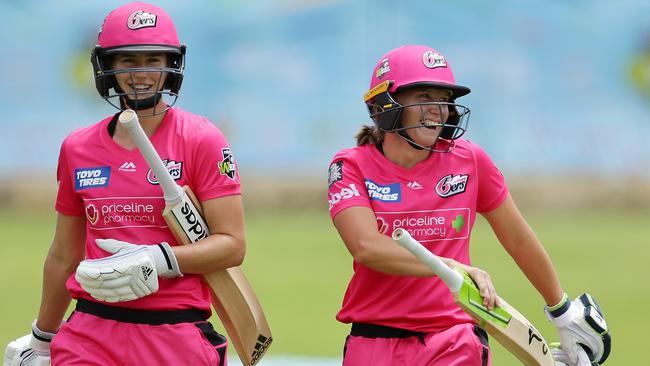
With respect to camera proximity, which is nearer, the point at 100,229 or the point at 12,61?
the point at 100,229

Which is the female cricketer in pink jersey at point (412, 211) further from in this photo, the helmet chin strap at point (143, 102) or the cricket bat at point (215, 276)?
the helmet chin strap at point (143, 102)

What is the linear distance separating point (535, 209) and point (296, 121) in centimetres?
385

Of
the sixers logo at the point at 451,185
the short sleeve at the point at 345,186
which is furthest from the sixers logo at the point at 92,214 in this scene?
the sixers logo at the point at 451,185

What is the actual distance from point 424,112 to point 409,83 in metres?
0.12

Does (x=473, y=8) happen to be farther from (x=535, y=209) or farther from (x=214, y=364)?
(x=214, y=364)

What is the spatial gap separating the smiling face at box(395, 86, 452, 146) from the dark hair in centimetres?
17

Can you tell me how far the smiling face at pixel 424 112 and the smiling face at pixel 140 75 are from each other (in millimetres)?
897

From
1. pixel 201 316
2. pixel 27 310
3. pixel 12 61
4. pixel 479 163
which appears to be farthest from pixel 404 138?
pixel 12 61

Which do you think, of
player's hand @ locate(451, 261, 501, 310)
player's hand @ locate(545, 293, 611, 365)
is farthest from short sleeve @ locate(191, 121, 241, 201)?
player's hand @ locate(545, 293, 611, 365)

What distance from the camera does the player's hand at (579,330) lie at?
4.81 m

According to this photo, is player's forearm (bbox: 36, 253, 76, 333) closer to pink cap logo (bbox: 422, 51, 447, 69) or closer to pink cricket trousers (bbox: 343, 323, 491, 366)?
pink cricket trousers (bbox: 343, 323, 491, 366)

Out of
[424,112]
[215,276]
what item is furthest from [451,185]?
[215,276]

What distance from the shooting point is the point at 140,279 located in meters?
4.09

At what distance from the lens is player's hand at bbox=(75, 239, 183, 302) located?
4.08m
